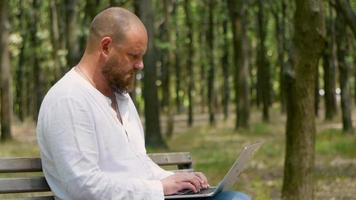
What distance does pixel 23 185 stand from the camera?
434cm

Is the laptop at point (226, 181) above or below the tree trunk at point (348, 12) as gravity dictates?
below

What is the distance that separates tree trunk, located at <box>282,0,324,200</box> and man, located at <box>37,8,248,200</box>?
16.3ft

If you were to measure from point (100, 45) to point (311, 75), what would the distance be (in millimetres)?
5361

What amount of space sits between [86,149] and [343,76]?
2290 centimetres

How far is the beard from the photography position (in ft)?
13.2

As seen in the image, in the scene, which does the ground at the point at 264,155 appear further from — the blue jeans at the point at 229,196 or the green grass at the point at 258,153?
the blue jeans at the point at 229,196

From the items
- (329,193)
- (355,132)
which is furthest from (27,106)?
(329,193)

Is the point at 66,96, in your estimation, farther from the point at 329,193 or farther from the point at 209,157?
the point at 209,157

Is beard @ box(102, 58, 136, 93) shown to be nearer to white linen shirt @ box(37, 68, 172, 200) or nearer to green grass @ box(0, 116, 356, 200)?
white linen shirt @ box(37, 68, 172, 200)

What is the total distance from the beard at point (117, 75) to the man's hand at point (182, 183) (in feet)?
1.79

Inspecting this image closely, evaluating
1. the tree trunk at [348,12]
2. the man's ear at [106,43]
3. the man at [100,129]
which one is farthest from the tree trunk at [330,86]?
the man's ear at [106,43]

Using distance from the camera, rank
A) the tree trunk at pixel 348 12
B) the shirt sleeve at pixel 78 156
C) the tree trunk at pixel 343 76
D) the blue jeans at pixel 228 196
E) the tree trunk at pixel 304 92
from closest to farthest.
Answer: the shirt sleeve at pixel 78 156, the blue jeans at pixel 228 196, the tree trunk at pixel 304 92, the tree trunk at pixel 348 12, the tree trunk at pixel 343 76

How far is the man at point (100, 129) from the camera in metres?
3.85

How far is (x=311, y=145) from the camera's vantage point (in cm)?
909
